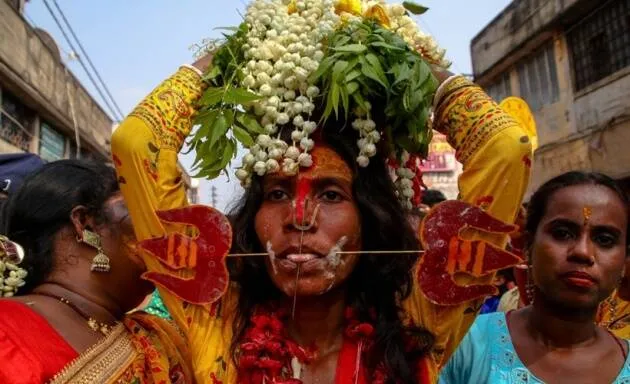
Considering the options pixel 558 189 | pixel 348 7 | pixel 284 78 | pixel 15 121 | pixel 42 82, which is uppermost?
pixel 42 82

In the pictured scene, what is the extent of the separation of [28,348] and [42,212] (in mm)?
598

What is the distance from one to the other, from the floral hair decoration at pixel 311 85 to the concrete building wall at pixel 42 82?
8.27 metres

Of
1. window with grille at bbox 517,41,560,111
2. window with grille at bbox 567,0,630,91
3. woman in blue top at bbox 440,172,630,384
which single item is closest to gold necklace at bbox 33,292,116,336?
woman in blue top at bbox 440,172,630,384

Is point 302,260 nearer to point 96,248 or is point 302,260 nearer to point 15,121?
point 96,248

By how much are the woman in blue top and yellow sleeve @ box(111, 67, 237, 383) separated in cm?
89

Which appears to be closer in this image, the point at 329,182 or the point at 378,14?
the point at 329,182

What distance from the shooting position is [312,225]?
2.17 m

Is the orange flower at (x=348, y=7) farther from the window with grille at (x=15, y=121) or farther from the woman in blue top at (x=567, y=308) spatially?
the window with grille at (x=15, y=121)

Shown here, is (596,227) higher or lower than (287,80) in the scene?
lower

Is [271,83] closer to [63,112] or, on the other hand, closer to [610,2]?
[610,2]

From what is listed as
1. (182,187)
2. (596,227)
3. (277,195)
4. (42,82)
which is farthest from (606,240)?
(42,82)

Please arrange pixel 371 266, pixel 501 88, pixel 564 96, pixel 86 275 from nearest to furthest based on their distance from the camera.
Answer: pixel 371 266 → pixel 86 275 → pixel 564 96 → pixel 501 88

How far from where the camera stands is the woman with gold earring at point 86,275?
237cm

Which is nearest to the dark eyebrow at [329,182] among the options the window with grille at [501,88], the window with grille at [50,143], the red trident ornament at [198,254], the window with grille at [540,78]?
the red trident ornament at [198,254]
